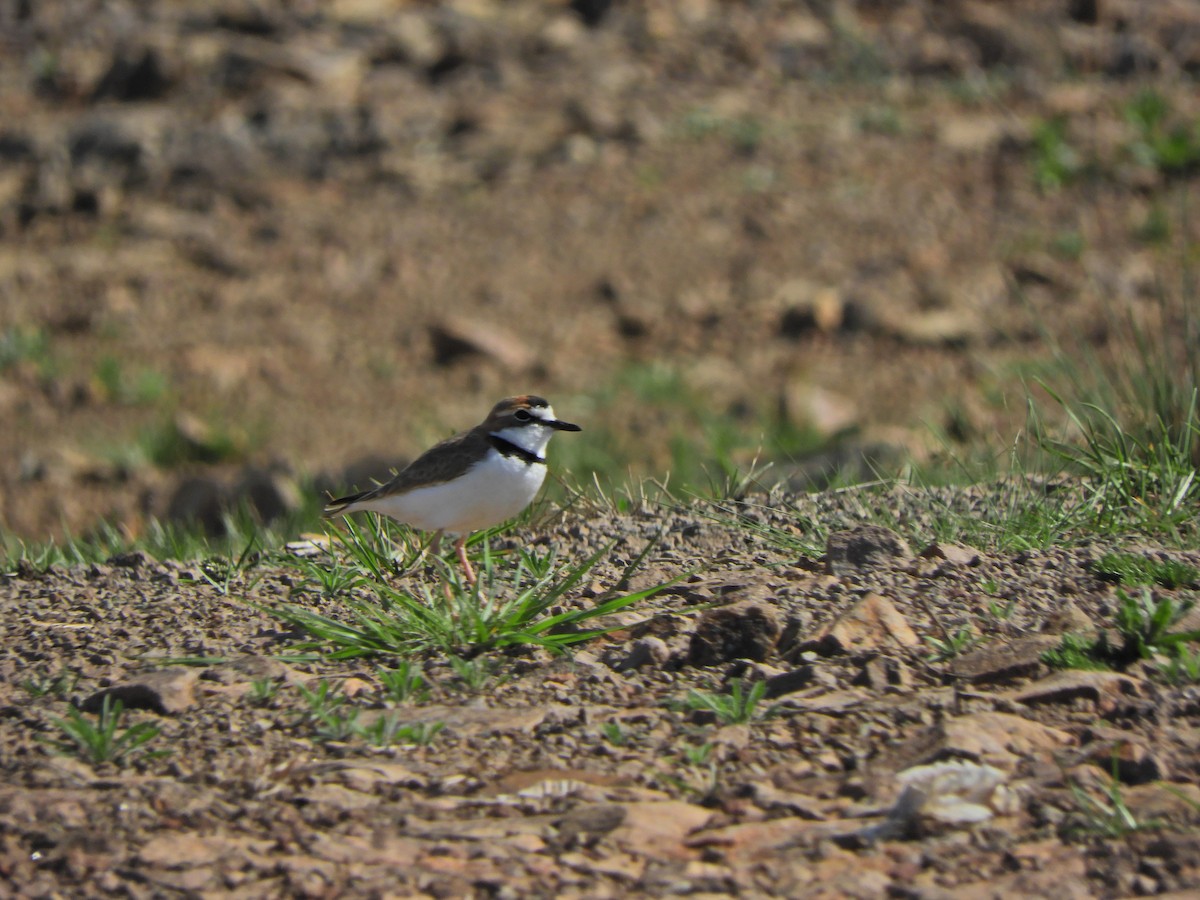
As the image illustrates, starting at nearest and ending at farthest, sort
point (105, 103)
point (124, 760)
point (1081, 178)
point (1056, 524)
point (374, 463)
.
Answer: point (124, 760) → point (1056, 524) → point (374, 463) → point (1081, 178) → point (105, 103)

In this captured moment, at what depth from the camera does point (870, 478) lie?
659 cm

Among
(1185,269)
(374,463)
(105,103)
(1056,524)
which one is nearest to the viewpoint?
(1056,524)

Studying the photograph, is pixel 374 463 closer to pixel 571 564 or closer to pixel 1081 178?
pixel 571 564

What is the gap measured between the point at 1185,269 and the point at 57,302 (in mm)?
7336

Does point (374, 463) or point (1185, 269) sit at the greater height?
point (1185, 269)

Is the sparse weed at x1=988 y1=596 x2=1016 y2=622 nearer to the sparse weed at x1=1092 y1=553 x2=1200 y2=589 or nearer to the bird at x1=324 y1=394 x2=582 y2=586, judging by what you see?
the sparse weed at x1=1092 y1=553 x2=1200 y2=589

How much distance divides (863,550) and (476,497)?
45.2 inches

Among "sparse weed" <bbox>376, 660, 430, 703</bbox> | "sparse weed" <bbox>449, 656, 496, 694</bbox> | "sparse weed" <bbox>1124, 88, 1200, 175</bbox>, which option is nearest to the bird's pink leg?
"sparse weed" <bbox>449, 656, 496, 694</bbox>

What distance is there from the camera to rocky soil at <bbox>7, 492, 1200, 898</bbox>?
322 cm

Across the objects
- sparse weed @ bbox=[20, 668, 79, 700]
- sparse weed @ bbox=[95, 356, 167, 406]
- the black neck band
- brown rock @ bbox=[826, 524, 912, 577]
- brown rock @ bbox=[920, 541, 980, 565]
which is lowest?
sparse weed @ bbox=[95, 356, 167, 406]

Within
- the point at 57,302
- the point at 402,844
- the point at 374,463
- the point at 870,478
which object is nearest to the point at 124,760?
the point at 402,844

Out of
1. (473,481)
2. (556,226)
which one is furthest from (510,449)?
(556,226)

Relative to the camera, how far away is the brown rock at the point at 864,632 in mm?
4074

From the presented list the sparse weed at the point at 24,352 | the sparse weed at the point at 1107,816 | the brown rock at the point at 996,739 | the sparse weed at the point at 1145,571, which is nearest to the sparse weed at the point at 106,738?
the brown rock at the point at 996,739
